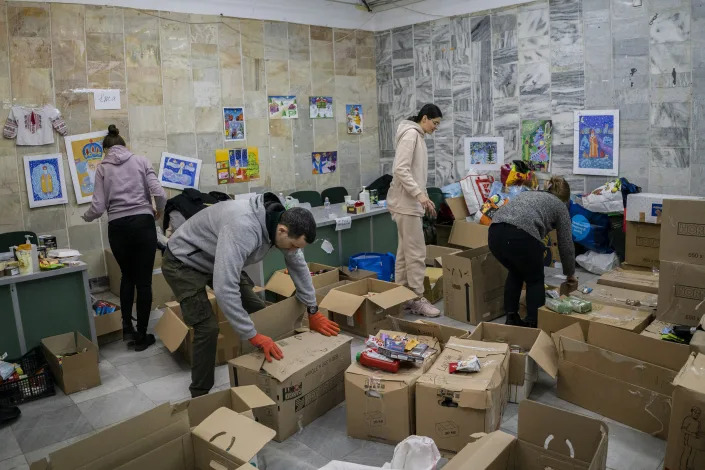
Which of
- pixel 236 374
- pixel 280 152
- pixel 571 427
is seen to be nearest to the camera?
pixel 571 427

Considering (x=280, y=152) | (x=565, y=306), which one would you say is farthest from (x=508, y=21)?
(x=565, y=306)

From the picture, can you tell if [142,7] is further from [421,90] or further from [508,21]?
[508,21]

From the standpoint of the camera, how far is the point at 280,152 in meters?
6.67

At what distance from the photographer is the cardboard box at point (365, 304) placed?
12.8ft

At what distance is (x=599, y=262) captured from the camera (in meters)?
5.42

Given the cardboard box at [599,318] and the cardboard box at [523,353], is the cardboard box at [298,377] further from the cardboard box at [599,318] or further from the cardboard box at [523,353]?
the cardboard box at [599,318]

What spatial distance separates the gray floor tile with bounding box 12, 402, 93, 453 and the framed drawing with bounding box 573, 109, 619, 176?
15.8 feet

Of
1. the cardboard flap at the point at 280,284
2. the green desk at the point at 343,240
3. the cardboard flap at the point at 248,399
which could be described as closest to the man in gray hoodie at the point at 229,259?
the cardboard flap at the point at 248,399

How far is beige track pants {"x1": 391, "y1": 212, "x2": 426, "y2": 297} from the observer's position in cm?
455

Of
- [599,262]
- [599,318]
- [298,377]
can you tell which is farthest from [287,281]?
[599,262]

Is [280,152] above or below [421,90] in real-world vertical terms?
below

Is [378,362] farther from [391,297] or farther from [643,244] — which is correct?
[643,244]

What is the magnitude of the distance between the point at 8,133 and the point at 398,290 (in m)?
3.55

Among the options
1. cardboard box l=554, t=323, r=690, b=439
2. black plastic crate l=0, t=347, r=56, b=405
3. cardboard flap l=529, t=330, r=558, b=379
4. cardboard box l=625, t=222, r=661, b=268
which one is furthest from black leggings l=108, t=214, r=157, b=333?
cardboard box l=625, t=222, r=661, b=268
